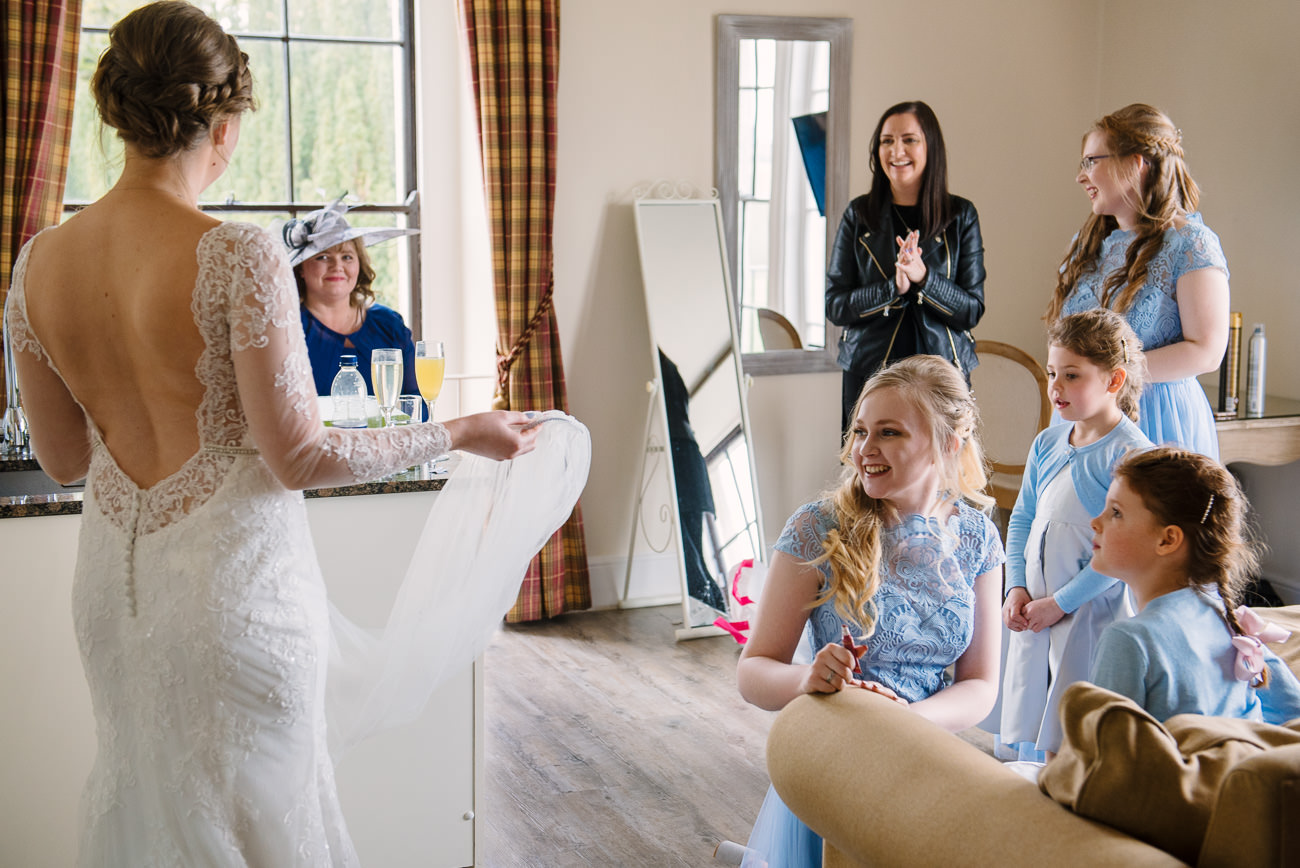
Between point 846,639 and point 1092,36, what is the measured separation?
4.29m

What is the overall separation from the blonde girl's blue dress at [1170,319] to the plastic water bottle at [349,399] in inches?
71.8

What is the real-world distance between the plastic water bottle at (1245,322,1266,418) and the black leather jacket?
93 cm

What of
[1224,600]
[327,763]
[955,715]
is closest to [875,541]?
[955,715]

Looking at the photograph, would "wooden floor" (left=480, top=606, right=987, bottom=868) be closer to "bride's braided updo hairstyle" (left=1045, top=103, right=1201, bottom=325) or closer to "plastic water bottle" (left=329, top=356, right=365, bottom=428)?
"plastic water bottle" (left=329, top=356, right=365, bottom=428)

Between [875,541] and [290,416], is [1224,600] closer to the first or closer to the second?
[875,541]

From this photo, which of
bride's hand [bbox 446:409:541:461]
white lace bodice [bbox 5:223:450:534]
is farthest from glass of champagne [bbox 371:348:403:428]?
white lace bodice [bbox 5:223:450:534]

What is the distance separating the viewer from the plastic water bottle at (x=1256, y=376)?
393 cm

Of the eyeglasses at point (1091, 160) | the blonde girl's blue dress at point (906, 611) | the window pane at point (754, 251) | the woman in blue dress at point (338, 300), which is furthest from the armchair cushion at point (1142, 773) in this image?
the window pane at point (754, 251)

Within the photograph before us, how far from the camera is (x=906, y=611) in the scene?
6.10 feet

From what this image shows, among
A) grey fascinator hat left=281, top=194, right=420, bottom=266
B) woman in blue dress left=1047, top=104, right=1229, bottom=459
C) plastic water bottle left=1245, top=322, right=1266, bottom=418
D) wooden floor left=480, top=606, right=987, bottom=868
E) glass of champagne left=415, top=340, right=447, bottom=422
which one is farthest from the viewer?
plastic water bottle left=1245, top=322, right=1266, bottom=418

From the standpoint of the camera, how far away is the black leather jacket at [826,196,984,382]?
378cm

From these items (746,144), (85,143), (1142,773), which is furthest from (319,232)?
(1142,773)

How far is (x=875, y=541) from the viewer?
185 cm

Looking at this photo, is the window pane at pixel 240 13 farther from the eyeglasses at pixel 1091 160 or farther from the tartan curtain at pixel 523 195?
the eyeglasses at pixel 1091 160
